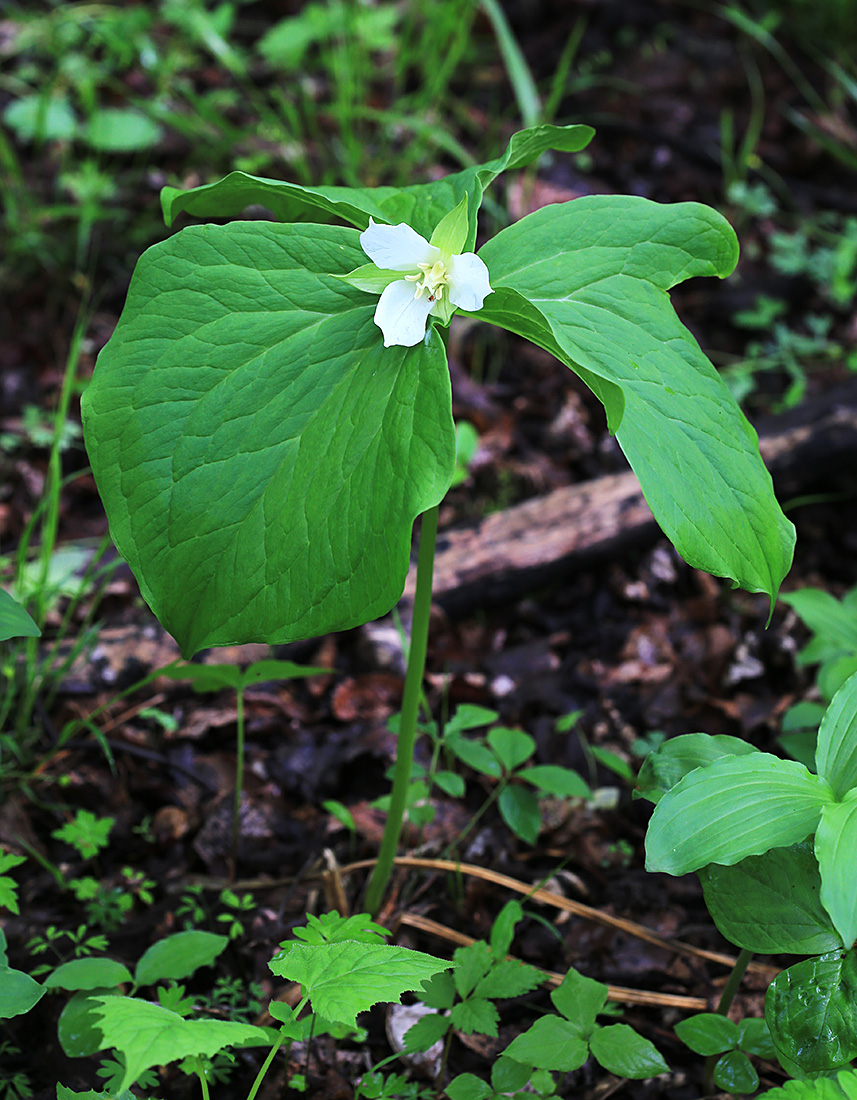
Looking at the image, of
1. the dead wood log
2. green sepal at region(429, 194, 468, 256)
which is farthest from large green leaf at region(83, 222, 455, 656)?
the dead wood log

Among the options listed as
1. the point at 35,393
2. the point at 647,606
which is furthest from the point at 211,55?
the point at 647,606

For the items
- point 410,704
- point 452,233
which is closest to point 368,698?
point 410,704

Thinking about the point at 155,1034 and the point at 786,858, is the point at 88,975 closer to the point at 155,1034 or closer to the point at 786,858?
the point at 155,1034

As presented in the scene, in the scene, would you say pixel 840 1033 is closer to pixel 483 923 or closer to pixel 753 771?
pixel 753 771

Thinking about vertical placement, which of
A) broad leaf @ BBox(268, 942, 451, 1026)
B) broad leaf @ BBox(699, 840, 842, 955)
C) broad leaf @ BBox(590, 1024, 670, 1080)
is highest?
broad leaf @ BBox(268, 942, 451, 1026)

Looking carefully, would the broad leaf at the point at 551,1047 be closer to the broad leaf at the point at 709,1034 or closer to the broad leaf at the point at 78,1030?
the broad leaf at the point at 709,1034

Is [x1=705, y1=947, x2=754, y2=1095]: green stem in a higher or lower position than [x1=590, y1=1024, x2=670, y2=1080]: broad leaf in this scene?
lower

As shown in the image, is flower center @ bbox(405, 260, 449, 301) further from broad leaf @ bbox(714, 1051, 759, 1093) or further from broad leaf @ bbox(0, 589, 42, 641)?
broad leaf @ bbox(714, 1051, 759, 1093)

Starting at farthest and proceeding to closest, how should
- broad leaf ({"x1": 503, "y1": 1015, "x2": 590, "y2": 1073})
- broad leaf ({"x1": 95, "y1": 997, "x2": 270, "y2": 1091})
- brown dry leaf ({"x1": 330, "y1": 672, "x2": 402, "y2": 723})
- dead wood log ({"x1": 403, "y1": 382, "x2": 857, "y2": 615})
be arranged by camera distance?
dead wood log ({"x1": 403, "y1": 382, "x2": 857, "y2": 615})
brown dry leaf ({"x1": 330, "y1": 672, "x2": 402, "y2": 723})
broad leaf ({"x1": 503, "y1": 1015, "x2": 590, "y2": 1073})
broad leaf ({"x1": 95, "y1": 997, "x2": 270, "y2": 1091})
